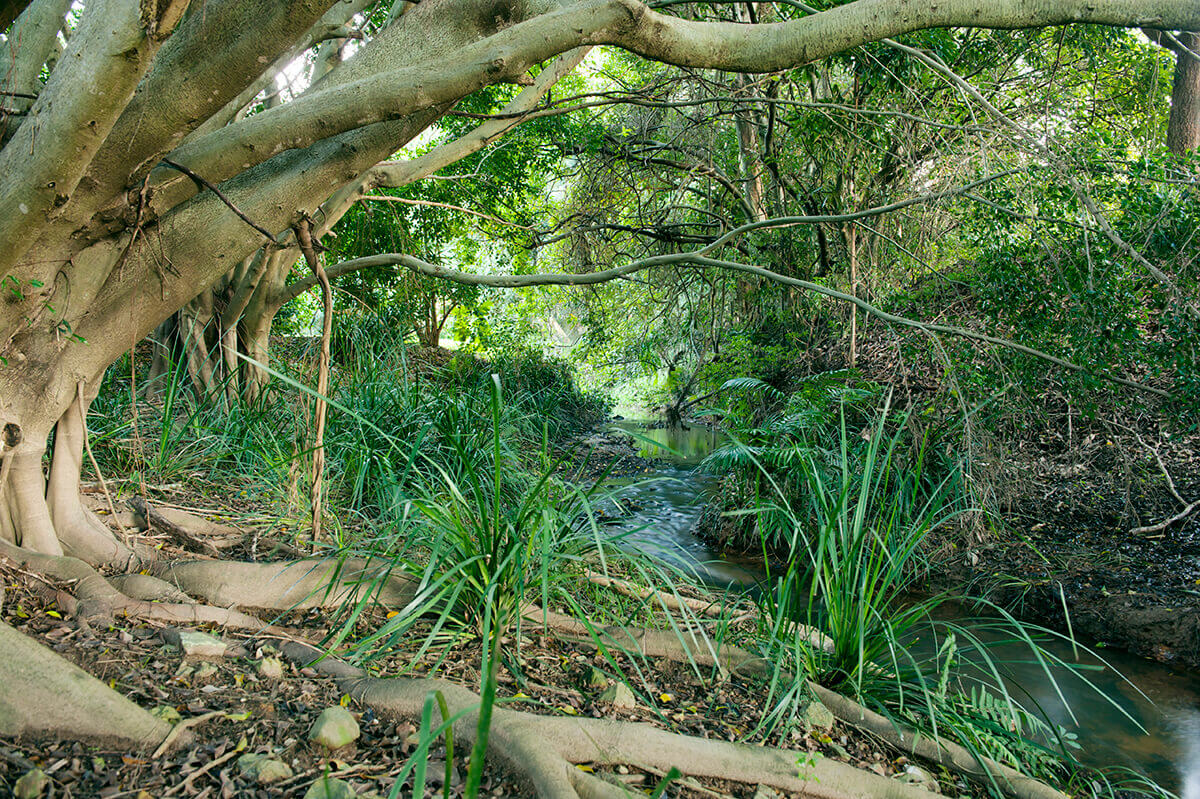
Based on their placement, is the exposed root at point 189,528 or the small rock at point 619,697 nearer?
the small rock at point 619,697

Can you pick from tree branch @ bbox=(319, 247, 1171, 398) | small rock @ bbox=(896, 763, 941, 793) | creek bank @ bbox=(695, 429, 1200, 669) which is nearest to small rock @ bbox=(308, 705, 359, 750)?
small rock @ bbox=(896, 763, 941, 793)

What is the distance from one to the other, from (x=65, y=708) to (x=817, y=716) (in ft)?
7.37

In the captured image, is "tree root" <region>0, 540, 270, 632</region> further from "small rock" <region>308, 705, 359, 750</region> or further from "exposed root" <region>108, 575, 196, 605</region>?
"small rock" <region>308, 705, 359, 750</region>

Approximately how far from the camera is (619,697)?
7.86 ft

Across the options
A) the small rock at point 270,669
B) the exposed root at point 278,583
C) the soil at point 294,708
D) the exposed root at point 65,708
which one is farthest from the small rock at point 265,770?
the exposed root at point 278,583

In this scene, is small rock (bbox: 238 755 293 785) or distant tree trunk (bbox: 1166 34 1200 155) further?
distant tree trunk (bbox: 1166 34 1200 155)

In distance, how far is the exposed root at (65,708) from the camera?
1791 millimetres

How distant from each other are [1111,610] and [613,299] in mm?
8112

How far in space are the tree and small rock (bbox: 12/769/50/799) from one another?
1.27 m

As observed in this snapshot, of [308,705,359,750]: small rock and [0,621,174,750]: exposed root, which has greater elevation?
[0,621,174,750]: exposed root

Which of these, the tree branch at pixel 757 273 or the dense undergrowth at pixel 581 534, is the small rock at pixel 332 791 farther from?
the tree branch at pixel 757 273

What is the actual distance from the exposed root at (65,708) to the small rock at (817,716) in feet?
6.41

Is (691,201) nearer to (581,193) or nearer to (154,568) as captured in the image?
(581,193)

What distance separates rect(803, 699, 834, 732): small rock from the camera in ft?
8.04
